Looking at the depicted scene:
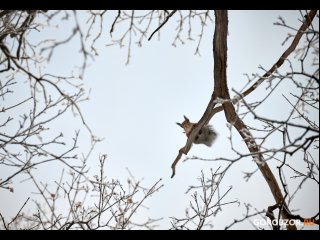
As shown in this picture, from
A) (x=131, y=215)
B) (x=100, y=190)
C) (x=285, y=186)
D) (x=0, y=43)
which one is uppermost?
(x=0, y=43)

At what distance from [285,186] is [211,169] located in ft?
7.60

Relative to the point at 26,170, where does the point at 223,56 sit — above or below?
above
